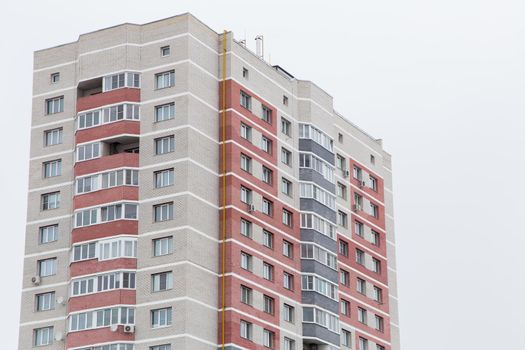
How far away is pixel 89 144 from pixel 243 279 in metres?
15.7

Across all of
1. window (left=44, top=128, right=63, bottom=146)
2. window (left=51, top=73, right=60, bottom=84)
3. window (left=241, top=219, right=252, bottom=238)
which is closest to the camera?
window (left=241, top=219, right=252, bottom=238)

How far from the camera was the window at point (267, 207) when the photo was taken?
11400 centimetres

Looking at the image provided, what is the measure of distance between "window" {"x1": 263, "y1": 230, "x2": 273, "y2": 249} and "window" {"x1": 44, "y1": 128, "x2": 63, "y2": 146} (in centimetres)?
Result: 1766

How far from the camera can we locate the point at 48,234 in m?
111

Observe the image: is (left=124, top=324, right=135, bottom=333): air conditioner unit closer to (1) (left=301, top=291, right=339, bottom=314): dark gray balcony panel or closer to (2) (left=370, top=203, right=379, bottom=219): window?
(1) (left=301, top=291, right=339, bottom=314): dark gray balcony panel

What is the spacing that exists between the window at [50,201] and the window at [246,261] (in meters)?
14.9

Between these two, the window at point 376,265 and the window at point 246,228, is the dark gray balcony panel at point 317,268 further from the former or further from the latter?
the window at point 376,265

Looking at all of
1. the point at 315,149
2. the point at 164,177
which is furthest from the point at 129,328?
the point at 315,149

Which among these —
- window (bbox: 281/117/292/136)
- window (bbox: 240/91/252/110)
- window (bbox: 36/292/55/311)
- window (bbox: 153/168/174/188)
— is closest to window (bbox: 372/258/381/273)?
window (bbox: 281/117/292/136)

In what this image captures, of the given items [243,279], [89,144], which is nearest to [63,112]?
[89,144]

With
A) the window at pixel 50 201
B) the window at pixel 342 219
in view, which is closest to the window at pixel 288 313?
the window at pixel 342 219

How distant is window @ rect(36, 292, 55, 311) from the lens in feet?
358

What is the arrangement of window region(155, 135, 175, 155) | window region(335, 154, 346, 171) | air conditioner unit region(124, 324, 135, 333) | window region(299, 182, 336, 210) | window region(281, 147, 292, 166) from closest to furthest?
1. air conditioner unit region(124, 324, 135, 333)
2. window region(155, 135, 175, 155)
3. window region(281, 147, 292, 166)
4. window region(299, 182, 336, 210)
5. window region(335, 154, 346, 171)

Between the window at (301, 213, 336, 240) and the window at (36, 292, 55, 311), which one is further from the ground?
the window at (301, 213, 336, 240)
